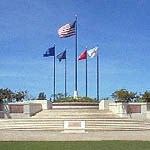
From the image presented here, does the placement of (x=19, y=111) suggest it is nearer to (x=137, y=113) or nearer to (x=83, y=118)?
(x=83, y=118)

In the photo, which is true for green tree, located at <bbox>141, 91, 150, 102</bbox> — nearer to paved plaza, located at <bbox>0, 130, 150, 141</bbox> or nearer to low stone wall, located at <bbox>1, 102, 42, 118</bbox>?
low stone wall, located at <bbox>1, 102, 42, 118</bbox>

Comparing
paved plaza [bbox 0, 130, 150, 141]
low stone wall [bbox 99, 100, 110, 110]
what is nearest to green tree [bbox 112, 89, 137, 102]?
low stone wall [bbox 99, 100, 110, 110]

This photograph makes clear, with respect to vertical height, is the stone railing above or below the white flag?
below

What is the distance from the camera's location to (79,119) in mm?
34500

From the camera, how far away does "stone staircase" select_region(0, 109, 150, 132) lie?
31984mm

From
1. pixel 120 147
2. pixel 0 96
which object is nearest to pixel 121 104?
pixel 120 147

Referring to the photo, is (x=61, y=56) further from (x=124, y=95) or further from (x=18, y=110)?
(x=124, y=95)

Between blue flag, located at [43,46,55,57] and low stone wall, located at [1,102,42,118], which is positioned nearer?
low stone wall, located at [1,102,42,118]

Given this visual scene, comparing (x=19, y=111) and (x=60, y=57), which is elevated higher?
(x=60, y=57)

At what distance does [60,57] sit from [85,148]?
2749 centimetres

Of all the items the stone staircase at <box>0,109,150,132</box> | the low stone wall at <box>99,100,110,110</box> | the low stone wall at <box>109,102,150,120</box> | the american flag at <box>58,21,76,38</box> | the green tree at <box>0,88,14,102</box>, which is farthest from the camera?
the green tree at <box>0,88,14,102</box>

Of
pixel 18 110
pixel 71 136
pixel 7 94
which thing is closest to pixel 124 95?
pixel 7 94

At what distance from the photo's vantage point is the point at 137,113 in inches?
1570

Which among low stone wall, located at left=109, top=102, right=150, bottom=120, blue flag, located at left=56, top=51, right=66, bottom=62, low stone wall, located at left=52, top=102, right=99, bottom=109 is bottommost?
low stone wall, located at left=109, top=102, right=150, bottom=120
